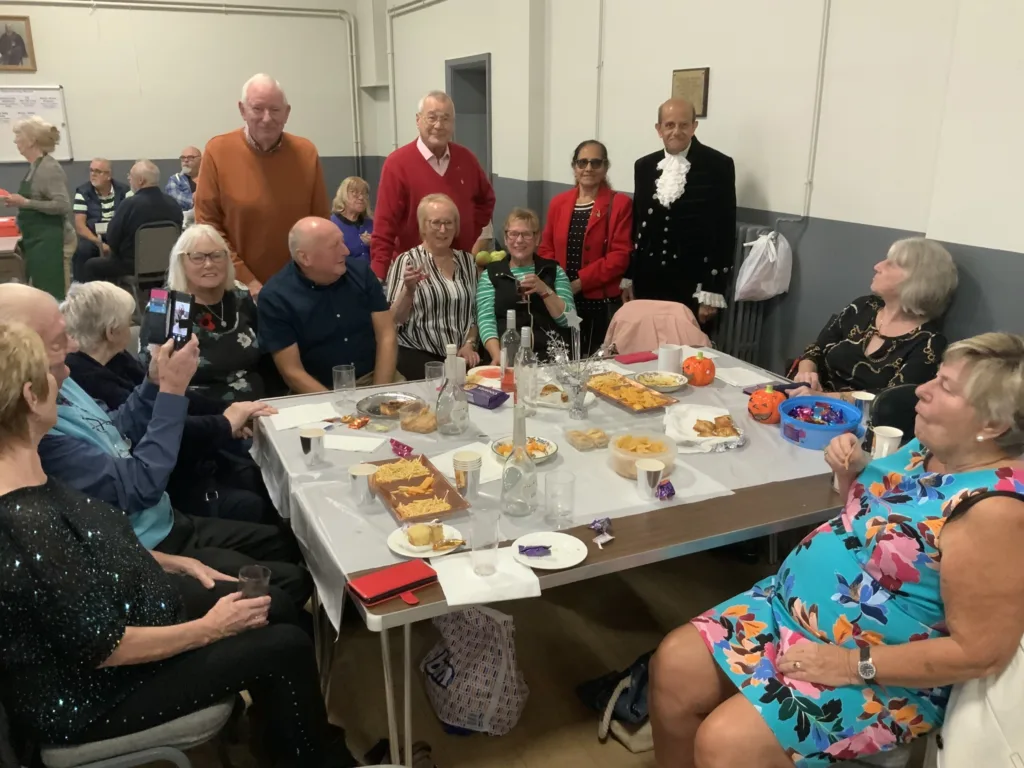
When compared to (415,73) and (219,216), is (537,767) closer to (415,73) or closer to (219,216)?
(219,216)

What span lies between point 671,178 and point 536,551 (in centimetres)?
256

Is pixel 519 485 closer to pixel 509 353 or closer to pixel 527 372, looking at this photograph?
pixel 527 372

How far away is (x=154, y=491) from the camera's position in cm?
181

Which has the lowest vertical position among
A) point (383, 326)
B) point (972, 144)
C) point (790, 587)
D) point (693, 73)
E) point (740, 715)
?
point (740, 715)

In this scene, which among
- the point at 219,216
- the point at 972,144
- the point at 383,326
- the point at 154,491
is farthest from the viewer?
the point at 219,216

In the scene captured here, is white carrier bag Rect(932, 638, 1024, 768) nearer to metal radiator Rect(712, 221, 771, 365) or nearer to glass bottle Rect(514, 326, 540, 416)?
glass bottle Rect(514, 326, 540, 416)

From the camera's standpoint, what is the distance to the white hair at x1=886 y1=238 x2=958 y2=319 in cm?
254

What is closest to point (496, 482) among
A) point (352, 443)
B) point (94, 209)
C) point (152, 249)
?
point (352, 443)

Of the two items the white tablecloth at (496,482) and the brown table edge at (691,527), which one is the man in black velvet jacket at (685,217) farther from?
the brown table edge at (691,527)

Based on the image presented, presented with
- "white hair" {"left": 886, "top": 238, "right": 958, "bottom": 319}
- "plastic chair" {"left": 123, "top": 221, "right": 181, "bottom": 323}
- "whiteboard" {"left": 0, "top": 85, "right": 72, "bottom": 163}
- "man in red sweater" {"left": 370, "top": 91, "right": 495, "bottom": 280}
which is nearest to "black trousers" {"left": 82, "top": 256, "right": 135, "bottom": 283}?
"plastic chair" {"left": 123, "top": 221, "right": 181, "bottom": 323}

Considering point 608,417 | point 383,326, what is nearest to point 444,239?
point 383,326

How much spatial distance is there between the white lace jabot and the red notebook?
104 inches

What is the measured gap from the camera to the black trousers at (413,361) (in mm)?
3232

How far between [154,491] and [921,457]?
1697 mm
